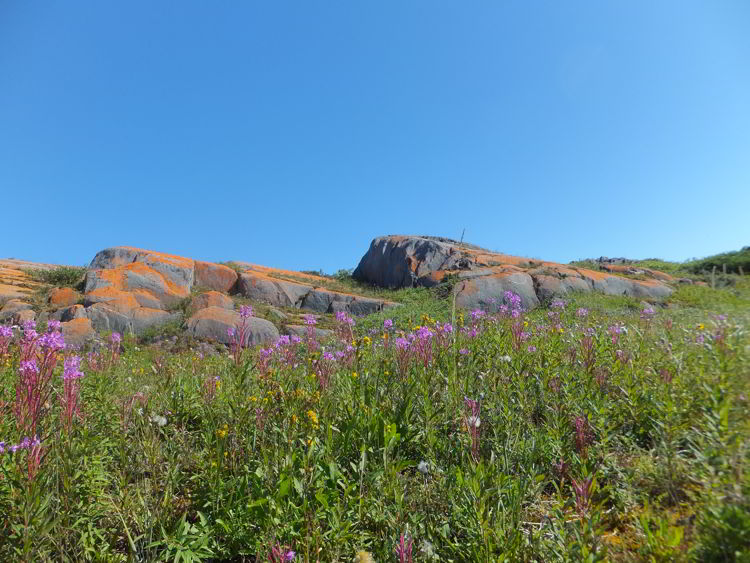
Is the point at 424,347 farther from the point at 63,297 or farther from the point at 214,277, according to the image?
the point at 214,277

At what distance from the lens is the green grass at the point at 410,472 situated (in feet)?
5.80

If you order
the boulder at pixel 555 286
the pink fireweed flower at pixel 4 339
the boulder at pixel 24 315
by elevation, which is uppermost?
the boulder at pixel 555 286

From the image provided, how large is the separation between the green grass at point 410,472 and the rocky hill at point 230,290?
8.23 m

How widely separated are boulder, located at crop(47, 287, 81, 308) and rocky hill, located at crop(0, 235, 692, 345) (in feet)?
0.15

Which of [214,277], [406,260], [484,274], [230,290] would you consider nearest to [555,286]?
[484,274]

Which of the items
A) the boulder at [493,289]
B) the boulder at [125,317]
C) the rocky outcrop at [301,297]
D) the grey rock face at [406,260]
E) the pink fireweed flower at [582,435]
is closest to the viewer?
the pink fireweed flower at [582,435]

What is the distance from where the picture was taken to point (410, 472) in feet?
9.23

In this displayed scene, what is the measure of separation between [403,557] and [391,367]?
2203 millimetres

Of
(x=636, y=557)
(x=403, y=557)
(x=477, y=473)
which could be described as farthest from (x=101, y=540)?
(x=636, y=557)

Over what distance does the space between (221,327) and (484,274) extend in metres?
12.8

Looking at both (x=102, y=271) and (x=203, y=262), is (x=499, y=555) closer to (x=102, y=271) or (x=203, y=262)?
(x=102, y=271)

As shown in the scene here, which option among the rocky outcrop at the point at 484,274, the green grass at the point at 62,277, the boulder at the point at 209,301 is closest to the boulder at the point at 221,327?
the boulder at the point at 209,301

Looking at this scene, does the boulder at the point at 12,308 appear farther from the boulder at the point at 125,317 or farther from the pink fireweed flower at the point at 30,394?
the pink fireweed flower at the point at 30,394

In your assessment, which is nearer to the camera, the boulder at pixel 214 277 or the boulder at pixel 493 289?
the boulder at pixel 493 289
